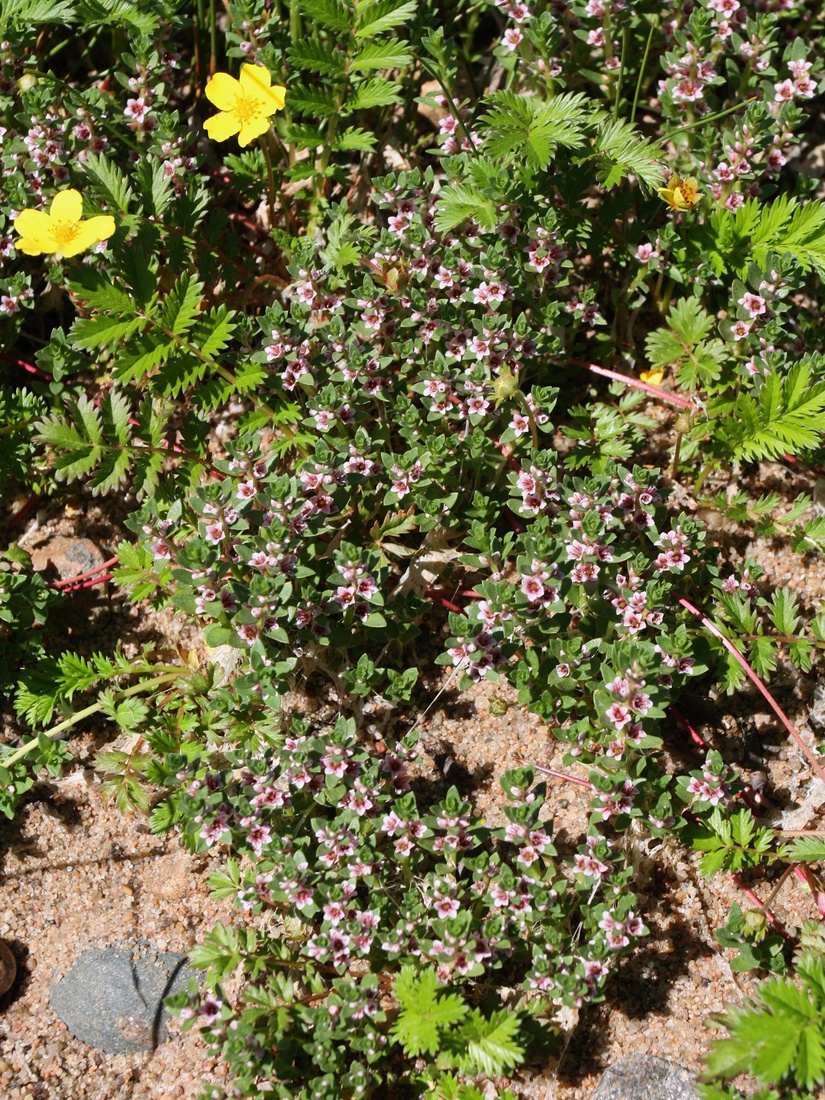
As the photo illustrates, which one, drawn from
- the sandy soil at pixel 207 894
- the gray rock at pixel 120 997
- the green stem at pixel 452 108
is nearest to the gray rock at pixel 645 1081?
the sandy soil at pixel 207 894

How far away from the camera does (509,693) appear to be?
389 centimetres

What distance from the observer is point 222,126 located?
3836 millimetres

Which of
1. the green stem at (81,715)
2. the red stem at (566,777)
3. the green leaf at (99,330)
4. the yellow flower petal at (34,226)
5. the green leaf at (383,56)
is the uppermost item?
the green leaf at (383,56)

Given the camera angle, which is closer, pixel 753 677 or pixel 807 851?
pixel 807 851

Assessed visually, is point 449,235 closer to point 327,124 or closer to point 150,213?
point 327,124

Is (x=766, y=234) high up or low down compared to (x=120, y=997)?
up

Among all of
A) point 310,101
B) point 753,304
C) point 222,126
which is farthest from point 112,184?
point 753,304

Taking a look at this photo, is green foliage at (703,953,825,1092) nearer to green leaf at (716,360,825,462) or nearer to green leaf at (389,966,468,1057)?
green leaf at (389,966,468,1057)

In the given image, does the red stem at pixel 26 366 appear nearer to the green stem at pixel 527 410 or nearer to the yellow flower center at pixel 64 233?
the yellow flower center at pixel 64 233

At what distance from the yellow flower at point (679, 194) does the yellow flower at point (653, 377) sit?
623 mm

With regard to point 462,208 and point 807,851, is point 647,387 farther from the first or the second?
point 807,851

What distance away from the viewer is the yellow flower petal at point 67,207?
144 inches

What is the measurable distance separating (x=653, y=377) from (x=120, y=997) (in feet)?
9.68

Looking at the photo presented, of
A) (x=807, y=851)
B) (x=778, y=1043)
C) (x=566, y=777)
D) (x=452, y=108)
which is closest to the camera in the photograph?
(x=778, y=1043)
